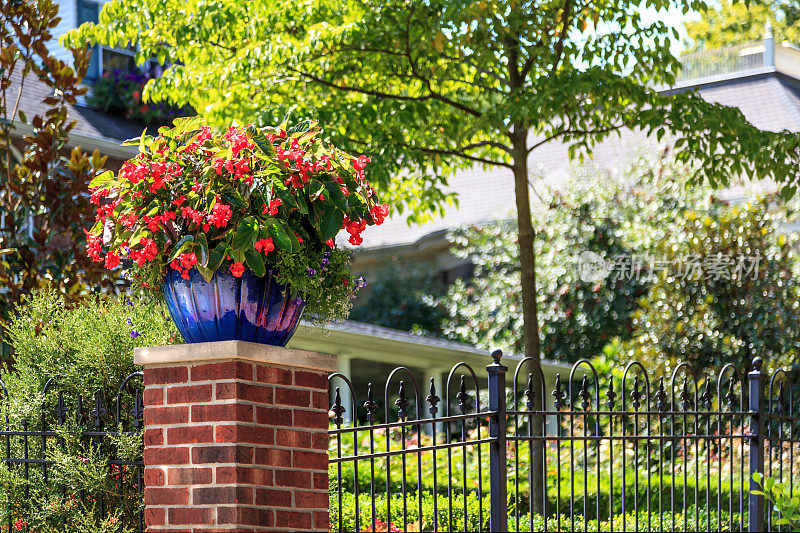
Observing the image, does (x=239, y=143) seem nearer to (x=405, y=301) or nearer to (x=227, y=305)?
(x=227, y=305)

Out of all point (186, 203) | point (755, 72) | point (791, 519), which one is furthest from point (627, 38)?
point (755, 72)

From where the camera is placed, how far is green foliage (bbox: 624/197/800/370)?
1273 cm

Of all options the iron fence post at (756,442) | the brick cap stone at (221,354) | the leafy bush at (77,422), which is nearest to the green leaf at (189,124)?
the brick cap stone at (221,354)

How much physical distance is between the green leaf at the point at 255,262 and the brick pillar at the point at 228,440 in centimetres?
29

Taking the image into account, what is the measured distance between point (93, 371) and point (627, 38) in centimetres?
632

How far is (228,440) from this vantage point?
3.91 m

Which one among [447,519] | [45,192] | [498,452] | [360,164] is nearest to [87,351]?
[360,164]

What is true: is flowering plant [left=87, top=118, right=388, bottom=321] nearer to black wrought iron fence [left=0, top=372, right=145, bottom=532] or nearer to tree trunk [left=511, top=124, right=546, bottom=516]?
black wrought iron fence [left=0, top=372, right=145, bottom=532]

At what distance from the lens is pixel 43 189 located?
27.2ft

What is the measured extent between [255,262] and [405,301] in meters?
14.5

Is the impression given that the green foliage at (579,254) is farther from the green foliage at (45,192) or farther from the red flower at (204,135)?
the red flower at (204,135)

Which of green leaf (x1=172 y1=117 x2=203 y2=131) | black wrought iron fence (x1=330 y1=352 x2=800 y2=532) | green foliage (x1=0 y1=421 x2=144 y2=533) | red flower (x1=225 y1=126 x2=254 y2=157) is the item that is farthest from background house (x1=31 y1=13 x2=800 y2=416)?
red flower (x1=225 y1=126 x2=254 y2=157)

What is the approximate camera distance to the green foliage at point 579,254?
48.7 ft

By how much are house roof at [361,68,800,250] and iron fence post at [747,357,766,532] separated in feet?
31.7
